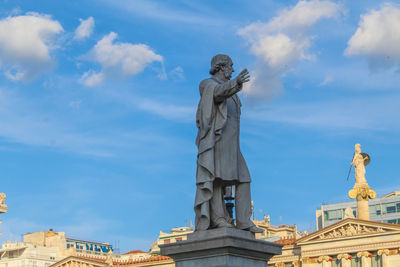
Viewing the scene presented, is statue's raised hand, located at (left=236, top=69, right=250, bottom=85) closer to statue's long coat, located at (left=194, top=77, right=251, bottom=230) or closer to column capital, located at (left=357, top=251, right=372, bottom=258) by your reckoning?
statue's long coat, located at (left=194, top=77, right=251, bottom=230)

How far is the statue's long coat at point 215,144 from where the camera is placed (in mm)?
13914

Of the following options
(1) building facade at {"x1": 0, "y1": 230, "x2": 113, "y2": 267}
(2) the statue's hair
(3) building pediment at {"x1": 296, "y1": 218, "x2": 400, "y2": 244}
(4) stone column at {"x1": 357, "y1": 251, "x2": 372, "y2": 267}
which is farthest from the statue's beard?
(1) building facade at {"x1": 0, "y1": 230, "x2": 113, "y2": 267}

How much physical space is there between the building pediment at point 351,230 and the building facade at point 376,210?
3273 cm

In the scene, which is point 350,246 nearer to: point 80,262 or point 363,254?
point 363,254

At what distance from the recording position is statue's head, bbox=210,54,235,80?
49.1ft

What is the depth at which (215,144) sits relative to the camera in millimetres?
14242

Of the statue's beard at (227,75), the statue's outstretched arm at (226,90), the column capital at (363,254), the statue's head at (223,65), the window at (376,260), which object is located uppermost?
the column capital at (363,254)

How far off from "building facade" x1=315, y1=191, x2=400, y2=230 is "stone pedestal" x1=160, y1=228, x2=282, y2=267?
91.5m

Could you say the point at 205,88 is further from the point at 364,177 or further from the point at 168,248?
the point at 364,177

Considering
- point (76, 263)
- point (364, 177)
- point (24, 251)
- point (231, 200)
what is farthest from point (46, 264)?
point (231, 200)

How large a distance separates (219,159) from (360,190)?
2453 inches

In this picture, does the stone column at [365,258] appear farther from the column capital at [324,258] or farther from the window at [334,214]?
the window at [334,214]

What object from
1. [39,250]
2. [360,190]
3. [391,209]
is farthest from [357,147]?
[39,250]

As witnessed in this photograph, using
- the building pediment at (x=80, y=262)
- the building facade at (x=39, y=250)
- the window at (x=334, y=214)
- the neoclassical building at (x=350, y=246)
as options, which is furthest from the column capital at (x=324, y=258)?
the building facade at (x=39, y=250)
